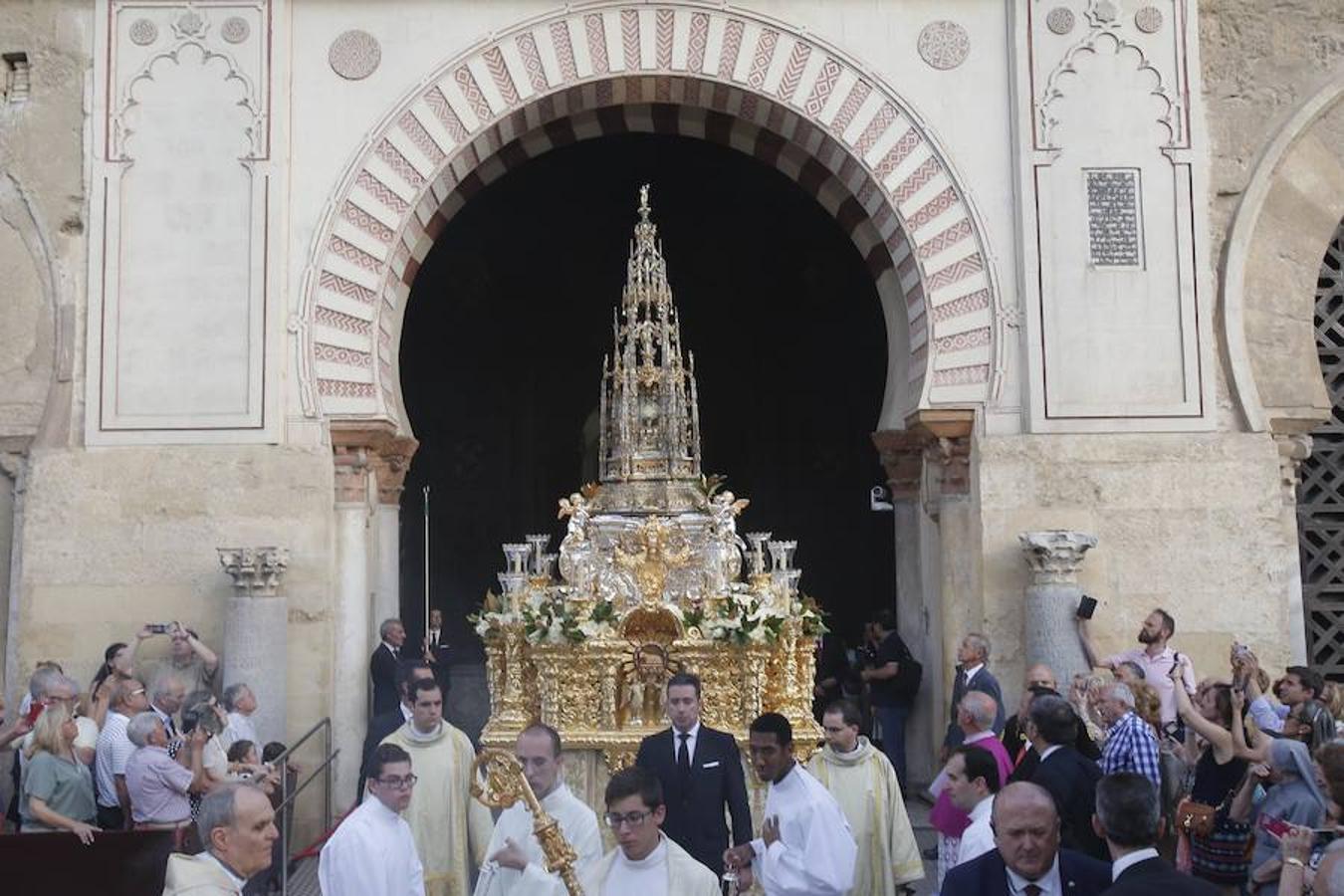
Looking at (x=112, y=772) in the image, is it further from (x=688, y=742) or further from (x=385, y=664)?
(x=688, y=742)

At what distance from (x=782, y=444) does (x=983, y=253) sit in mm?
4666

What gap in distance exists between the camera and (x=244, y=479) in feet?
29.7

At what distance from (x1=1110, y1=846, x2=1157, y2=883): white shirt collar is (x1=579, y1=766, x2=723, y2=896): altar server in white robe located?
1.09 metres

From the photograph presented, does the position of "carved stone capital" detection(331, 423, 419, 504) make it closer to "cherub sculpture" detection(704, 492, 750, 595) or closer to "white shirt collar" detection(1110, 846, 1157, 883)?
"cherub sculpture" detection(704, 492, 750, 595)

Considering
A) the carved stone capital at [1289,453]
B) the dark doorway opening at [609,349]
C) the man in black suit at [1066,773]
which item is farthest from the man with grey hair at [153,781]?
the dark doorway opening at [609,349]

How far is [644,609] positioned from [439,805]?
2.91 meters

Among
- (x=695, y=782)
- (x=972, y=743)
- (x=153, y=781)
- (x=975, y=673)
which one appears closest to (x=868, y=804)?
(x=972, y=743)

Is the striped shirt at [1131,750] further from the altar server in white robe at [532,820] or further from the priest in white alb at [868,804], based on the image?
the altar server in white robe at [532,820]

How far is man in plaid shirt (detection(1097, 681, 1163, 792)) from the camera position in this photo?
16.5 feet

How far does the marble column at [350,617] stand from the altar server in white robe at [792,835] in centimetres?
479

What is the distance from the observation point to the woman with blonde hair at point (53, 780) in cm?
605

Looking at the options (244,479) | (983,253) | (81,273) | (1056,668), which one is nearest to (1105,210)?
(983,253)

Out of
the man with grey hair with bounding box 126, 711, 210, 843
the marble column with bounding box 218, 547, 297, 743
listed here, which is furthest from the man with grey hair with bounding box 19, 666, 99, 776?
the marble column with bounding box 218, 547, 297, 743

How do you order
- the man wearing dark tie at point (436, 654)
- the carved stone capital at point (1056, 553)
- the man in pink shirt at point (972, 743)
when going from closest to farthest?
the man in pink shirt at point (972, 743)
the carved stone capital at point (1056, 553)
the man wearing dark tie at point (436, 654)
